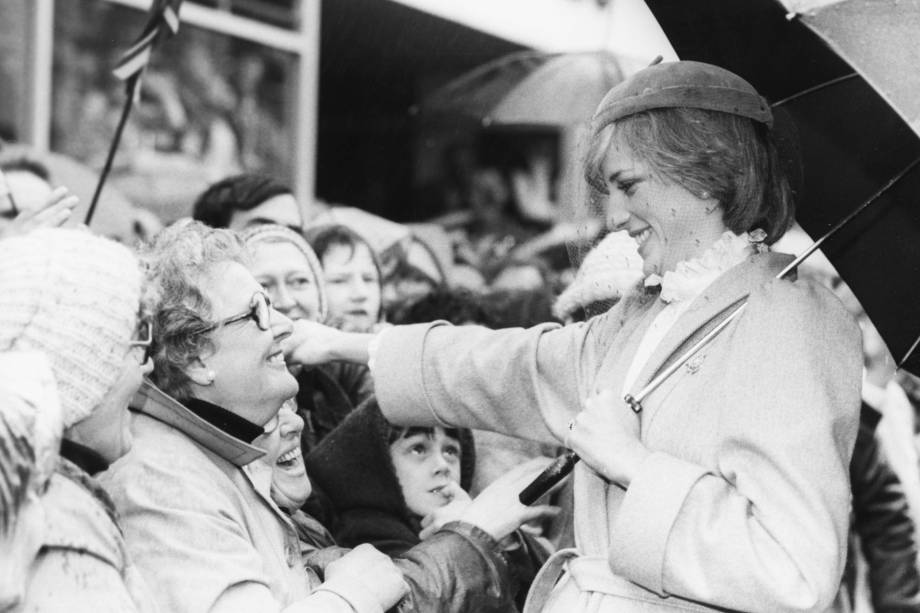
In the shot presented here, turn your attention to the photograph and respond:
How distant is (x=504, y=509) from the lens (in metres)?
3.31

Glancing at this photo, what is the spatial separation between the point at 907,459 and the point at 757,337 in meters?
3.33

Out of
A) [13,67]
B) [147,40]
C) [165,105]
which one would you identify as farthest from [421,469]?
[165,105]

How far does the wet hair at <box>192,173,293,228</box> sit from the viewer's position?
4988mm

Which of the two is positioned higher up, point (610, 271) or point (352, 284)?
point (610, 271)

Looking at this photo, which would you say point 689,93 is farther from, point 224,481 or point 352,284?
point 352,284

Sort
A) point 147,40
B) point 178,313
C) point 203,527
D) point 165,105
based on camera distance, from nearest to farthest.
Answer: point 203,527 → point 178,313 → point 147,40 → point 165,105

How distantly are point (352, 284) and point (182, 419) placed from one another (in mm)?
2004

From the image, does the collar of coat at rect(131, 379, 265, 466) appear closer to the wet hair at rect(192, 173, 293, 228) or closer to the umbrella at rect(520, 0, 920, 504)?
the umbrella at rect(520, 0, 920, 504)

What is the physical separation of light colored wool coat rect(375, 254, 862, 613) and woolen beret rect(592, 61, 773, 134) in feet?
1.03

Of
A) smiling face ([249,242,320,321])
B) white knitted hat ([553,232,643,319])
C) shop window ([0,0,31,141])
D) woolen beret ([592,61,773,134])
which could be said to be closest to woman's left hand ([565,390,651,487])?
woolen beret ([592,61,773,134])

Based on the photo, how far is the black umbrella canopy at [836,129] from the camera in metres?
2.82

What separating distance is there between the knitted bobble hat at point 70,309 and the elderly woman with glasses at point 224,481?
0.57 metres

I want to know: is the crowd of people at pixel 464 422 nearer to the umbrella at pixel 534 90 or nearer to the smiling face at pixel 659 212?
the smiling face at pixel 659 212

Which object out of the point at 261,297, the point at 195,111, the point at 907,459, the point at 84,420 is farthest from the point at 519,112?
the point at 84,420
